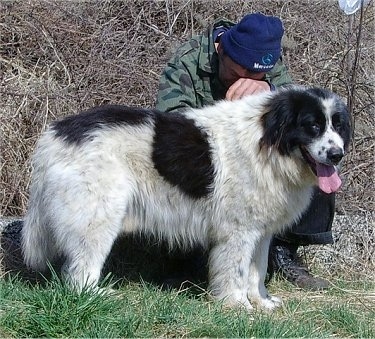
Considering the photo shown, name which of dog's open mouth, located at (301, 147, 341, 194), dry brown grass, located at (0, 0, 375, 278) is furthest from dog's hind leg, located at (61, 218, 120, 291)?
dry brown grass, located at (0, 0, 375, 278)

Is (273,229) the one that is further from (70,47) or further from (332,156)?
(70,47)

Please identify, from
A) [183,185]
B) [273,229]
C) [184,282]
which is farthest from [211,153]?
[184,282]

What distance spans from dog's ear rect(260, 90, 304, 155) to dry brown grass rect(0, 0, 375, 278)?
1.87m

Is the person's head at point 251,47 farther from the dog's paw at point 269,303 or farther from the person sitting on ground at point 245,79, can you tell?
the dog's paw at point 269,303

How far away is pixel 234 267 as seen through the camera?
4.55m

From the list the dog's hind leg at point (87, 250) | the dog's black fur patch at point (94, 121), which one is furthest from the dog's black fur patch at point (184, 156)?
the dog's hind leg at point (87, 250)

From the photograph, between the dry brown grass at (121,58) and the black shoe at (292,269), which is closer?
the black shoe at (292,269)

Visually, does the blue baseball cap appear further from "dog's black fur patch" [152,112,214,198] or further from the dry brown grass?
the dry brown grass

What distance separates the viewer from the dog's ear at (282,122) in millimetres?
4379

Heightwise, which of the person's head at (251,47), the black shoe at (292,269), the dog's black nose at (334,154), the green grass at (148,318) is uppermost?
the person's head at (251,47)

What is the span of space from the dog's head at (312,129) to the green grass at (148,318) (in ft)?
2.64

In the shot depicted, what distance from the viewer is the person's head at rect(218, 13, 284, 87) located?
4910 mm

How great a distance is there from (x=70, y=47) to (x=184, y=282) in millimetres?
3521

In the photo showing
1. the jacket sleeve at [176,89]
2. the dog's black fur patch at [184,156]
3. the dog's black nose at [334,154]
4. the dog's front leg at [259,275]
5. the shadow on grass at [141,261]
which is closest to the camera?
the dog's black nose at [334,154]
